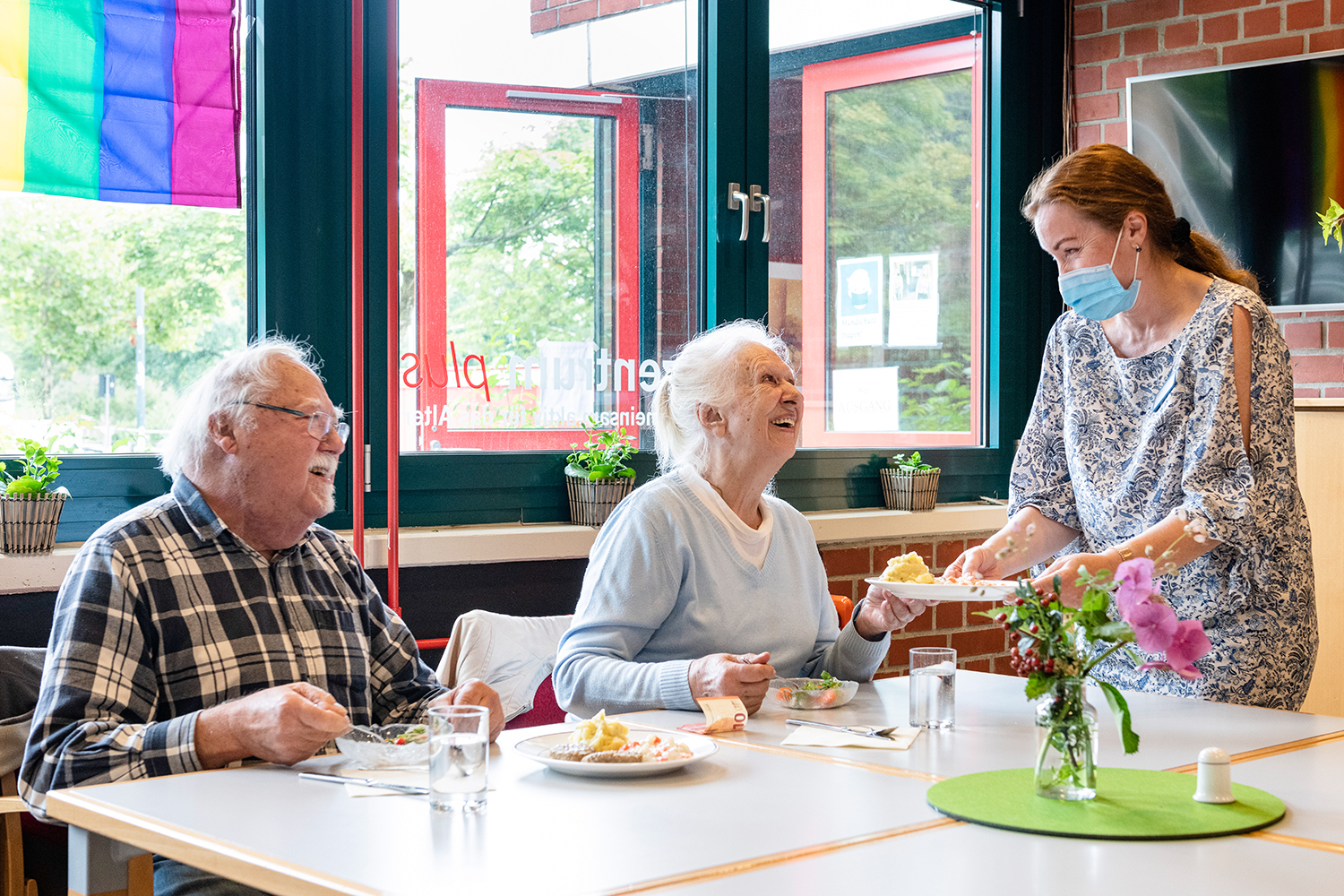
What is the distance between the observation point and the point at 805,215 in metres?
3.66

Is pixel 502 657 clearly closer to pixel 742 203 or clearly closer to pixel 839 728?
pixel 839 728

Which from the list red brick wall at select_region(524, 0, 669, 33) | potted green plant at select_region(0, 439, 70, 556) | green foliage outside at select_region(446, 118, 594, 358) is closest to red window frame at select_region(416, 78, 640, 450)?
green foliage outside at select_region(446, 118, 594, 358)

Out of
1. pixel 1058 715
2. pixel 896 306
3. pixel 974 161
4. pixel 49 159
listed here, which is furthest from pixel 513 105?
pixel 1058 715

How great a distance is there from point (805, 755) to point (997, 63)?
119 inches

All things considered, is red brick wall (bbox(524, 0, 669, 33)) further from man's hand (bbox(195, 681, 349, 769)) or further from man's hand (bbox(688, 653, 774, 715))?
man's hand (bbox(195, 681, 349, 769))

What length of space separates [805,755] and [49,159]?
69.0 inches

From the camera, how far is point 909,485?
3.71 m

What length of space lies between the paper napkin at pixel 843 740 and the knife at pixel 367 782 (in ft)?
1.60

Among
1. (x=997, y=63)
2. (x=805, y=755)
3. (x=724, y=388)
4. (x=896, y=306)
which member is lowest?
(x=805, y=755)

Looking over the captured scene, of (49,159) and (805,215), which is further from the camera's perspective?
(805,215)

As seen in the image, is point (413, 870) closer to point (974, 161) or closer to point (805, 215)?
point (805, 215)

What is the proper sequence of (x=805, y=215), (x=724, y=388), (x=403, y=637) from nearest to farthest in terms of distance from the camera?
(x=403, y=637) < (x=724, y=388) < (x=805, y=215)

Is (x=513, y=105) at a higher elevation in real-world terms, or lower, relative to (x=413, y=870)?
higher

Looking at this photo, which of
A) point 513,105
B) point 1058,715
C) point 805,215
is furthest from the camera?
point 805,215
